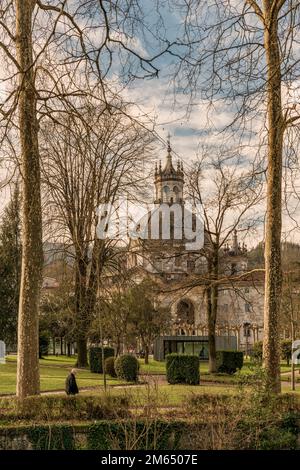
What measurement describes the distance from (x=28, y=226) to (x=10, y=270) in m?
25.8

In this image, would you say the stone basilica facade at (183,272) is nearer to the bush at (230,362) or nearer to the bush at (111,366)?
the bush at (230,362)

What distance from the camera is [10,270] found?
121ft

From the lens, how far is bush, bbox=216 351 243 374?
1152 inches

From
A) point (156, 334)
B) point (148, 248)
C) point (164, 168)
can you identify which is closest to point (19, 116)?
point (148, 248)

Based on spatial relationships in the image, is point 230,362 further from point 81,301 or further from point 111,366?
point 81,301

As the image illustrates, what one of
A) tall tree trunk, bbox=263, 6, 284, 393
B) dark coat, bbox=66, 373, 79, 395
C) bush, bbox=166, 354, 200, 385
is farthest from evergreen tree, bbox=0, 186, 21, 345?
tall tree trunk, bbox=263, 6, 284, 393

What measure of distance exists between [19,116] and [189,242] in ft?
82.5

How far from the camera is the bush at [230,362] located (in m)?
29.2

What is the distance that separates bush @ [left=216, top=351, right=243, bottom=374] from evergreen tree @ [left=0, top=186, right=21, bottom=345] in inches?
508

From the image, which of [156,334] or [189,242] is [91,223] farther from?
Answer: [156,334]

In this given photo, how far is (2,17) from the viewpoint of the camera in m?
10.8

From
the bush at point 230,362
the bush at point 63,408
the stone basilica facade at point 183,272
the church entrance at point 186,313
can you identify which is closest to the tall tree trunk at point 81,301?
the stone basilica facade at point 183,272

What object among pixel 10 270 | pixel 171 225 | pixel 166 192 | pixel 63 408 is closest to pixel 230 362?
pixel 10 270

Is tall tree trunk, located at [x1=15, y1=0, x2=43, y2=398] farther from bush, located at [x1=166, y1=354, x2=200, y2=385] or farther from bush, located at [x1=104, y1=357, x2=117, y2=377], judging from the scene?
bush, located at [x1=104, y1=357, x2=117, y2=377]
